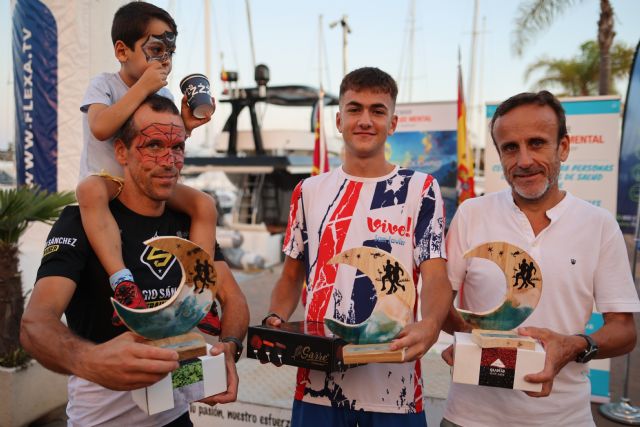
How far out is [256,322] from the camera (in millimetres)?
7949

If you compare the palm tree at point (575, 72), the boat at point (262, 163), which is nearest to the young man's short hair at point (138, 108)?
the boat at point (262, 163)

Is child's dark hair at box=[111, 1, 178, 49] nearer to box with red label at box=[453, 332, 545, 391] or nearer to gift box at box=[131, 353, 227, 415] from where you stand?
gift box at box=[131, 353, 227, 415]

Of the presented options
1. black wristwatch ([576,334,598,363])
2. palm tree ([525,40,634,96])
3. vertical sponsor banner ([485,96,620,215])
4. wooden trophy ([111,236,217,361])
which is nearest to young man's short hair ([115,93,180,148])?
wooden trophy ([111,236,217,361])

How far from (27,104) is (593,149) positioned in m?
5.91

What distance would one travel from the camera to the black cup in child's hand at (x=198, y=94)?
193cm

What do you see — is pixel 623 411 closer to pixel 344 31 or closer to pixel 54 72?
pixel 54 72

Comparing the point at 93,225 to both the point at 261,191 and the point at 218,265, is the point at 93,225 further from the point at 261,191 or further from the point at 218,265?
the point at 261,191

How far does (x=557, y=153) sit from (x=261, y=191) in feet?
43.8

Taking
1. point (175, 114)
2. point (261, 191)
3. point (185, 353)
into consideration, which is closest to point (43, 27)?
point (175, 114)

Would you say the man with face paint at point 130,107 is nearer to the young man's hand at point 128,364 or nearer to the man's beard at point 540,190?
the young man's hand at point 128,364

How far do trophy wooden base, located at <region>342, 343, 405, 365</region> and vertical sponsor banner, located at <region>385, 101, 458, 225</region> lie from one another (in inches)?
239

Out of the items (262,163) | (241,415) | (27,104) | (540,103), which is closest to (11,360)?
(241,415)

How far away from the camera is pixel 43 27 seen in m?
4.93

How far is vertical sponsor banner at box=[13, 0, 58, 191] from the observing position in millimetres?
4934
